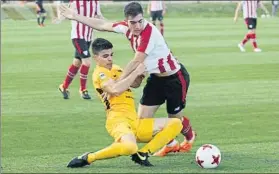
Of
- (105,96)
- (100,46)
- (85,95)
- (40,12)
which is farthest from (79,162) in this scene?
(40,12)

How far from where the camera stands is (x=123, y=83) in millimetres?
7973

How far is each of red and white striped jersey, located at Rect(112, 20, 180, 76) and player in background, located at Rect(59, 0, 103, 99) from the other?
16.3 feet

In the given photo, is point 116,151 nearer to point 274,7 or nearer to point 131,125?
point 131,125

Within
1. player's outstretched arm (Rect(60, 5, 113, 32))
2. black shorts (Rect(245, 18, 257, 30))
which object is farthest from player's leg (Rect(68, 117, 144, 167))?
black shorts (Rect(245, 18, 257, 30))

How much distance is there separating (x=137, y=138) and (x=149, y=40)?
1.10m

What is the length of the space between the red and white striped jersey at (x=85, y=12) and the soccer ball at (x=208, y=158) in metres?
6.41

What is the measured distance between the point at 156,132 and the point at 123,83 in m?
0.68

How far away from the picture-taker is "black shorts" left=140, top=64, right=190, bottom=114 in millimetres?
8758

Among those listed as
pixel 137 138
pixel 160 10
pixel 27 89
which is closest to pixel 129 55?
pixel 27 89

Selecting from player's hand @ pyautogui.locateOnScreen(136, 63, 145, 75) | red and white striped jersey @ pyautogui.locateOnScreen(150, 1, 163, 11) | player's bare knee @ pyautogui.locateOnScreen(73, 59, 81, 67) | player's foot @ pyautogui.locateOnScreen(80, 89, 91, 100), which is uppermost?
player's hand @ pyautogui.locateOnScreen(136, 63, 145, 75)

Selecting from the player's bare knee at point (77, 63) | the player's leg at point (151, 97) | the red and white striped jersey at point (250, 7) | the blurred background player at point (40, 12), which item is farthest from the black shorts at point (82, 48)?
the blurred background player at point (40, 12)

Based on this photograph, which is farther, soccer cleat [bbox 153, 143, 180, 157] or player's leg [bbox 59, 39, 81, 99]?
player's leg [bbox 59, 39, 81, 99]

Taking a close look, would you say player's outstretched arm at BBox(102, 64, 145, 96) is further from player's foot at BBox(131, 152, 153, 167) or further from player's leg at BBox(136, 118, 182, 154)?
player's foot at BBox(131, 152, 153, 167)

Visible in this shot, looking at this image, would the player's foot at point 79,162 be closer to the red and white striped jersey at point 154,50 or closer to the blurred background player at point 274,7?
the red and white striped jersey at point 154,50
